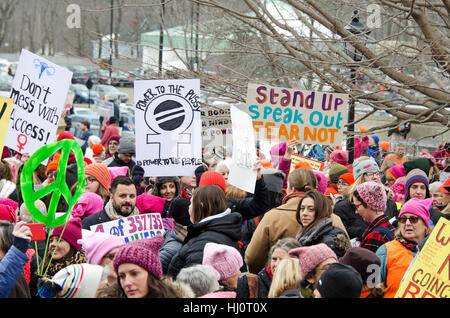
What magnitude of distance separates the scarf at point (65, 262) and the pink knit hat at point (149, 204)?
148cm

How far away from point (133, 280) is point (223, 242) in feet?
5.11

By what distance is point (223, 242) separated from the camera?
222 inches

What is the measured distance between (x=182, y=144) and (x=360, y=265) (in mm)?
2775

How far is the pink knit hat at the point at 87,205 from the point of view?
22.4 feet

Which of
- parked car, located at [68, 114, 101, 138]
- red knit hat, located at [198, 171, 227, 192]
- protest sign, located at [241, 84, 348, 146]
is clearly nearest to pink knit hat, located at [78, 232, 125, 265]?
red knit hat, located at [198, 171, 227, 192]

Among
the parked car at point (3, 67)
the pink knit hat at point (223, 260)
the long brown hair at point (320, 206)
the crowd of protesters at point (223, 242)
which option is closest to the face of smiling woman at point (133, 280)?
the crowd of protesters at point (223, 242)

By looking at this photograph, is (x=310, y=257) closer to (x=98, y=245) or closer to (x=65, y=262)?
(x=98, y=245)

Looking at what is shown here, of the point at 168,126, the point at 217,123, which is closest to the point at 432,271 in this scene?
the point at 168,126

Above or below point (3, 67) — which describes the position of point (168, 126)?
below

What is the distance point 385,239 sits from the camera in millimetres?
6004

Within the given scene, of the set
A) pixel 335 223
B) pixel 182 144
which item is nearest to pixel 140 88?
pixel 182 144

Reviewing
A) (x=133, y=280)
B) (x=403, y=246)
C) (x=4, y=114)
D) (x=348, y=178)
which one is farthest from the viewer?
(x=348, y=178)

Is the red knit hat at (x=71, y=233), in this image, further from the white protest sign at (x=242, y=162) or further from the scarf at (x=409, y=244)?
the scarf at (x=409, y=244)
